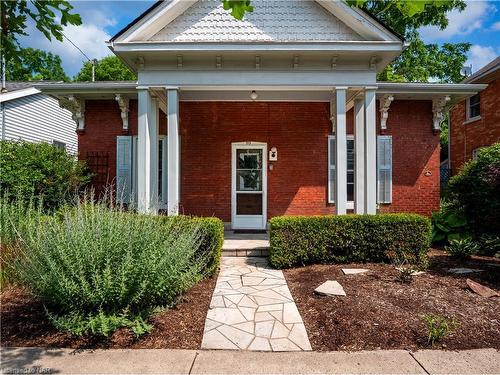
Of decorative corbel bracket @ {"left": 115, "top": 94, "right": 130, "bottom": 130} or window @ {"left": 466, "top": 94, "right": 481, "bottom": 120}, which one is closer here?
decorative corbel bracket @ {"left": 115, "top": 94, "right": 130, "bottom": 130}

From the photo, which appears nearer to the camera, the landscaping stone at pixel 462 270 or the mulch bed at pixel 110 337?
the mulch bed at pixel 110 337

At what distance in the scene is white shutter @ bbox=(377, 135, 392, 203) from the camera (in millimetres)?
8617

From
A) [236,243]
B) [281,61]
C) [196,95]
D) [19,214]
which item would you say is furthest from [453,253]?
[19,214]

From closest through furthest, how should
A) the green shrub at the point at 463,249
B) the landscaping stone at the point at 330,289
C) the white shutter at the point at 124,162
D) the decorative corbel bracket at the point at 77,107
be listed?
the landscaping stone at the point at 330,289 → the green shrub at the point at 463,249 → the decorative corbel bracket at the point at 77,107 → the white shutter at the point at 124,162

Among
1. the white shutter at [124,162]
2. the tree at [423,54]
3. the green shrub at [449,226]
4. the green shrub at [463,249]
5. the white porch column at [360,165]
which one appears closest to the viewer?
the green shrub at [463,249]

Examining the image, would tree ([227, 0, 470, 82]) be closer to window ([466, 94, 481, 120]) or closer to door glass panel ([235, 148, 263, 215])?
window ([466, 94, 481, 120])

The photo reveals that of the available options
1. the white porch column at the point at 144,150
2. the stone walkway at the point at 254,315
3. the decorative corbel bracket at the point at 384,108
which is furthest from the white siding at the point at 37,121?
the decorative corbel bracket at the point at 384,108

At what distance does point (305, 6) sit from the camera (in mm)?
6648

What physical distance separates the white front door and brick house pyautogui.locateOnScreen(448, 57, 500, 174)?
26.6ft

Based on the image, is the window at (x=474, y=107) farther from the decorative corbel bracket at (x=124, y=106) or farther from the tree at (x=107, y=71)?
the tree at (x=107, y=71)

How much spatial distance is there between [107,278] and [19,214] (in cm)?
349

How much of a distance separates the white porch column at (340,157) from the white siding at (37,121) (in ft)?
37.9

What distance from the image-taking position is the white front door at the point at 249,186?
870cm

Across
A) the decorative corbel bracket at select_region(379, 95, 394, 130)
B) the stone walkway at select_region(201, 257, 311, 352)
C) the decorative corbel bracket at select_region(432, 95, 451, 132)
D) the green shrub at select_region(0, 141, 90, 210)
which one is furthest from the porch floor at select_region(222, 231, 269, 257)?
the decorative corbel bracket at select_region(432, 95, 451, 132)
